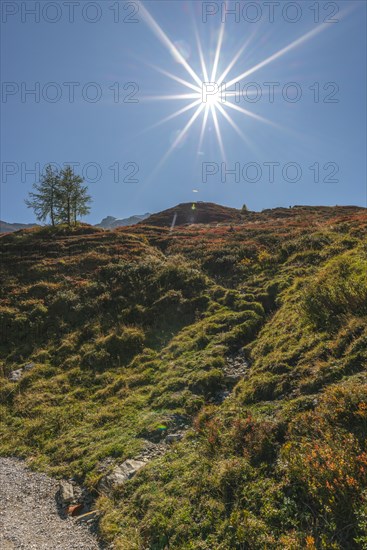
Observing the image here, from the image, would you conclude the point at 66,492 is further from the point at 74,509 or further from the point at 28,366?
the point at 28,366

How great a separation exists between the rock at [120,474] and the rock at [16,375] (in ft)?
29.9

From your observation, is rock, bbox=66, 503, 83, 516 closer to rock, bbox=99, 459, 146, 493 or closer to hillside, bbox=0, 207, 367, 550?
hillside, bbox=0, 207, 367, 550

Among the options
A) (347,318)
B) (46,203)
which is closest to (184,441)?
(347,318)

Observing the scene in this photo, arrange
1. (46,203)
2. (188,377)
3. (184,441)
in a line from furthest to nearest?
(46,203), (188,377), (184,441)

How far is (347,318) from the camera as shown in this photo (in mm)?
9805

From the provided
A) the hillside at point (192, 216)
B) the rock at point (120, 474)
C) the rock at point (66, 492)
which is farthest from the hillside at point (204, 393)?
the hillside at point (192, 216)

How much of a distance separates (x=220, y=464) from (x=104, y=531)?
9.75 ft

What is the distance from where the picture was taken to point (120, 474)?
8430 millimetres

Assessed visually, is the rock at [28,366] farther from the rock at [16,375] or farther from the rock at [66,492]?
the rock at [66,492]

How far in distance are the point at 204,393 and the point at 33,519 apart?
19.7ft

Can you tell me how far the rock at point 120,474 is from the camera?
26.8 feet

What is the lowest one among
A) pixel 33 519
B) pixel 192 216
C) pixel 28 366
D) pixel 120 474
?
pixel 33 519

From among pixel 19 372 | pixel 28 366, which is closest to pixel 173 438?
pixel 19 372

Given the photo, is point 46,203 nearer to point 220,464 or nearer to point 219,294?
point 219,294
